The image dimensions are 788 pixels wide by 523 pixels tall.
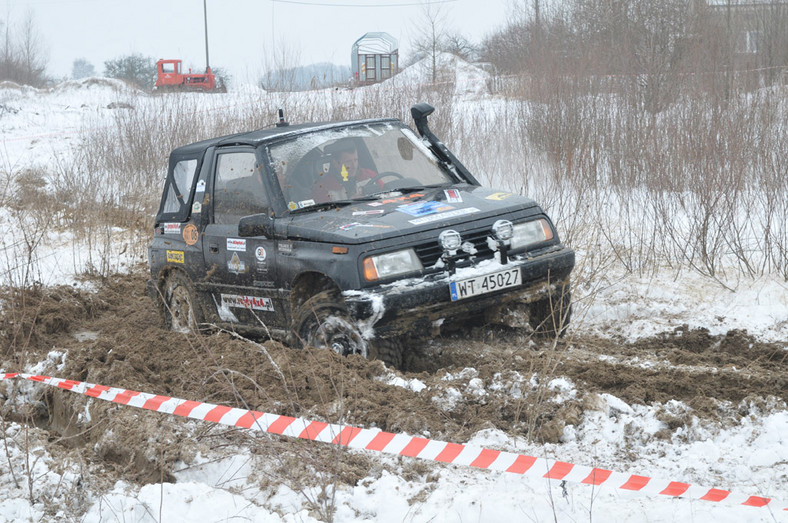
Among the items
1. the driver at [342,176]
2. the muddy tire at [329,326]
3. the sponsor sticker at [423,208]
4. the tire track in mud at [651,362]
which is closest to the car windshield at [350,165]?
the driver at [342,176]

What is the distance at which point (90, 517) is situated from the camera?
3611 millimetres

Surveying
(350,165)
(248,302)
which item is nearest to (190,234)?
(248,302)

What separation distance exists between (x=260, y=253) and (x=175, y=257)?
4.28ft

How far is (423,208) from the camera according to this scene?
5668 mm

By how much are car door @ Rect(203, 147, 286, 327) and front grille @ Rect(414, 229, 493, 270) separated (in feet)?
3.87

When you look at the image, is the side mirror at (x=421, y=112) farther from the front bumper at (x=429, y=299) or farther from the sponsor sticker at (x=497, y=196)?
the front bumper at (x=429, y=299)

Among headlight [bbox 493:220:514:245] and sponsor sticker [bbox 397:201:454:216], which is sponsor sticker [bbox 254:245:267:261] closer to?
sponsor sticker [bbox 397:201:454:216]

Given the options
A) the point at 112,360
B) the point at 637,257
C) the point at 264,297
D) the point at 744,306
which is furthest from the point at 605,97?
the point at 112,360

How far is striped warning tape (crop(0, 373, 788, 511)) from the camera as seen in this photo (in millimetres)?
3254

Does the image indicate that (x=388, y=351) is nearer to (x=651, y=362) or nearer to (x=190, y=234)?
(x=651, y=362)

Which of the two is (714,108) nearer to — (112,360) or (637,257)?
(637,257)

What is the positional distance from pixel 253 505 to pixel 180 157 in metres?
4.17

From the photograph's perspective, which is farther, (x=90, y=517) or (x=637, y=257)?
(x=637, y=257)

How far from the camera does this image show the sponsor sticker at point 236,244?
20.2 ft
